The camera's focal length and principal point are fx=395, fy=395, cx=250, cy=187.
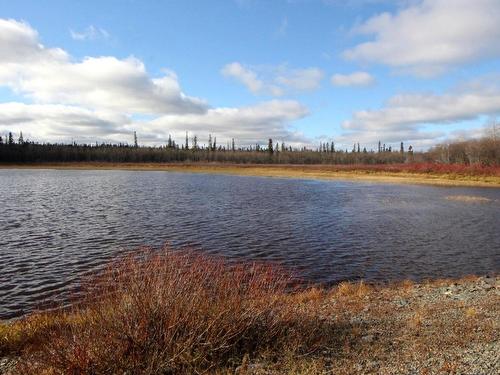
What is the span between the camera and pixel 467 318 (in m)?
9.45

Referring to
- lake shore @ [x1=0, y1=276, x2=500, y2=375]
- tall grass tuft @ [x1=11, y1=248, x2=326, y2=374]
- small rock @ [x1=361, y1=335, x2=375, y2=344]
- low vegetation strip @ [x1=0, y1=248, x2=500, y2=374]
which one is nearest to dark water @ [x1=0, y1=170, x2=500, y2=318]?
lake shore @ [x1=0, y1=276, x2=500, y2=375]

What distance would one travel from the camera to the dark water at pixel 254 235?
16719 millimetres

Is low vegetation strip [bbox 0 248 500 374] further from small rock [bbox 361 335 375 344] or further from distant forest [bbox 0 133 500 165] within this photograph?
distant forest [bbox 0 133 500 165]

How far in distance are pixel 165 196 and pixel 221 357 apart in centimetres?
3897

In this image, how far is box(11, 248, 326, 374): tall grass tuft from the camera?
6398 mm

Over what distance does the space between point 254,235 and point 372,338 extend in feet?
52.7

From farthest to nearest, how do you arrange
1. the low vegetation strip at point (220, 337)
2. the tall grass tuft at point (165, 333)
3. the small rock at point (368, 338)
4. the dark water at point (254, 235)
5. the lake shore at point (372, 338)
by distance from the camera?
the dark water at point (254, 235)
the small rock at point (368, 338)
the lake shore at point (372, 338)
the low vegetation strip at point (220, 337)
the tall grass tuft at point (165, 333)

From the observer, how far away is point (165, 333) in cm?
663

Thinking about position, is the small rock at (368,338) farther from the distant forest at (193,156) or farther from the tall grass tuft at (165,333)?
the distant forest at (193,156)

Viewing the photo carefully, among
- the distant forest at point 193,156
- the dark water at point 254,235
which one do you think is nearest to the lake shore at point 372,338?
the dark water at point 254,235

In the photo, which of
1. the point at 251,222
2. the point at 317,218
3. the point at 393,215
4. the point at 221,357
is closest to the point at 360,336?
the point at 221,357

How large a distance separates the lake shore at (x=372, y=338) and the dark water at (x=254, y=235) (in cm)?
403

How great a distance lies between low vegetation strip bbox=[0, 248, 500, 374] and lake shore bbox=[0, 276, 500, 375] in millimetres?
25

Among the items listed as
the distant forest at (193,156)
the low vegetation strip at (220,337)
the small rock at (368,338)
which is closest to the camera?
the low vegetation strip at (220,337)
